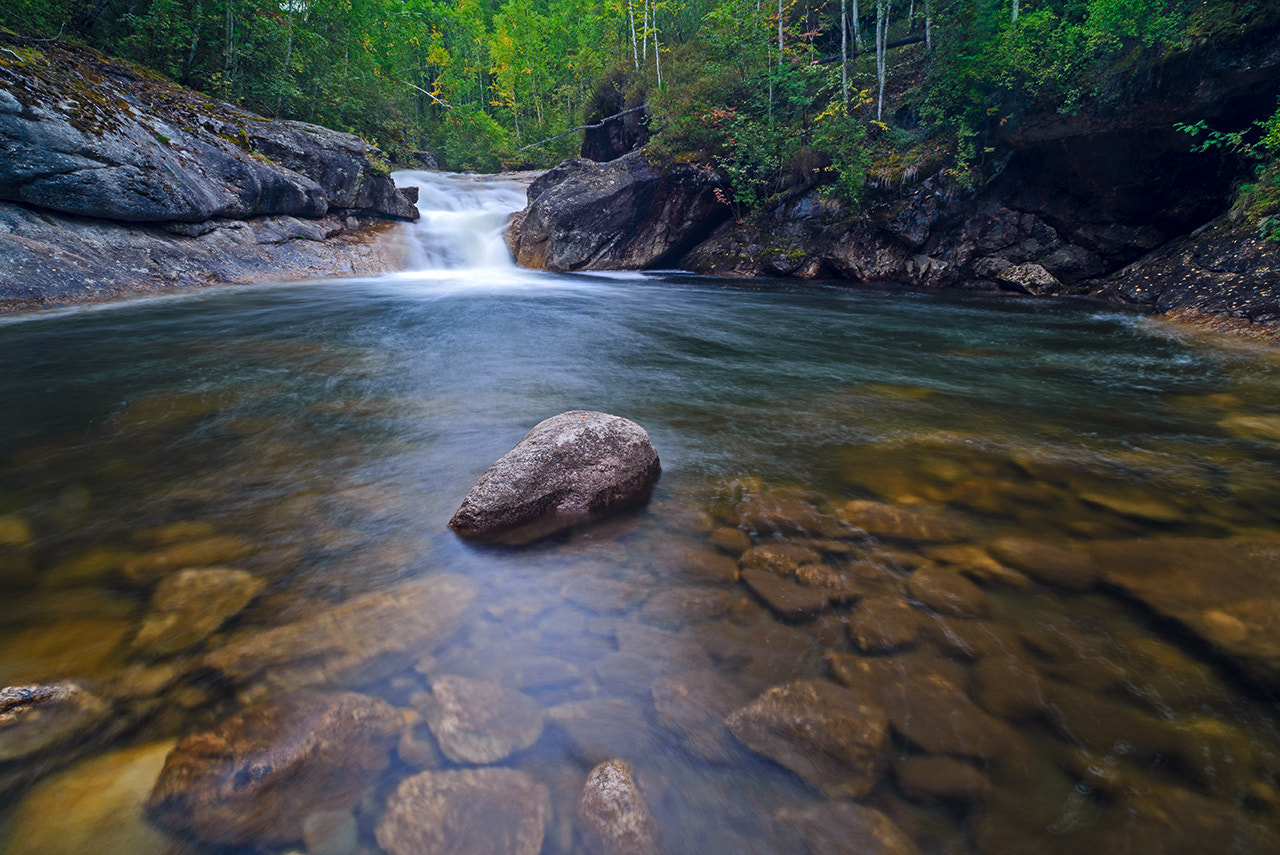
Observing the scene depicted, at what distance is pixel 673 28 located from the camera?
76.6 feet

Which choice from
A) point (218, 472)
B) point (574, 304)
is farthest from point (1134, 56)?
point (218, 472)

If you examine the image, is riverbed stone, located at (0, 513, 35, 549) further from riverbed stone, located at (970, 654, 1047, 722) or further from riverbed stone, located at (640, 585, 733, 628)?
riverbed stone, located at (970, 654, 1047, 722)

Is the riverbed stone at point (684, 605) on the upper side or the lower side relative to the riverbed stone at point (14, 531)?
lower

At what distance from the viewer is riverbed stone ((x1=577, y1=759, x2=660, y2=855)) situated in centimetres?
161

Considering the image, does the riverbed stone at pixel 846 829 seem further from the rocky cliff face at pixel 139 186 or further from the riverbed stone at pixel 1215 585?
the rocky cliff face at pixel 139 186

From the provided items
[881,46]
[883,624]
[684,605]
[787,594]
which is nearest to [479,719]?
[684,605]

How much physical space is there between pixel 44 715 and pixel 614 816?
1.99m

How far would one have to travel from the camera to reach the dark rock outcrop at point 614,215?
54.6ft

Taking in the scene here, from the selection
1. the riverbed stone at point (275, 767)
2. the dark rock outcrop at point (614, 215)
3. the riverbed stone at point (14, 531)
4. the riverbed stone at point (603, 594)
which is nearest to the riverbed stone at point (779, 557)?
the riverbed stone at point (603, 594)

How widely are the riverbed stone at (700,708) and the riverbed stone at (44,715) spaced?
1988mm

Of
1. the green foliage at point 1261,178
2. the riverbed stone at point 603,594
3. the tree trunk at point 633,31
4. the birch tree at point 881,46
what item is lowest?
the riverbed stone at point 603,594

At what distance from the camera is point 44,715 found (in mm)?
1880

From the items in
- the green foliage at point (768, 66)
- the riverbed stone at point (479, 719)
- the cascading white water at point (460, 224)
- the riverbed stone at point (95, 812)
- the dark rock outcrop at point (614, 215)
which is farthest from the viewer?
the dark rock outcrop at point (614, 215)

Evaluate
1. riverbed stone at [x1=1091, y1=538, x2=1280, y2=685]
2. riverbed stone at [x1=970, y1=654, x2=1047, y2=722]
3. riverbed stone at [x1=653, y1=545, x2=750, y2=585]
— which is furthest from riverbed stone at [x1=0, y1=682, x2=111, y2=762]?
riverbed stone at [x1=1091, y1=538, x2=1280, y2=685]
